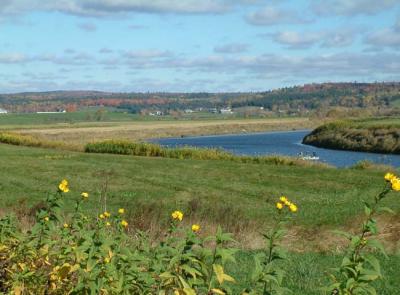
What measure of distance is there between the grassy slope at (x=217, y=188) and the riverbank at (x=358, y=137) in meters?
48.4

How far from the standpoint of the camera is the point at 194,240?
13.4ft

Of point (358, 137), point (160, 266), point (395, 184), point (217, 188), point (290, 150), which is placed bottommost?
point (290, 150)

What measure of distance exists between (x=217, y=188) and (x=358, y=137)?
62.5m

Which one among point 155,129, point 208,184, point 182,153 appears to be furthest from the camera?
point 155,129

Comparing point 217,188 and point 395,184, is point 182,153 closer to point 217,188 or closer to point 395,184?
point 217,188

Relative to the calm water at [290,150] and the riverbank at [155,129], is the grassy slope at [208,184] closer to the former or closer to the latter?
the calm water at [290,150]

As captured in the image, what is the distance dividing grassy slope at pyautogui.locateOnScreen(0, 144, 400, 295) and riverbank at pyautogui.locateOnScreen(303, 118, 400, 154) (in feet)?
159

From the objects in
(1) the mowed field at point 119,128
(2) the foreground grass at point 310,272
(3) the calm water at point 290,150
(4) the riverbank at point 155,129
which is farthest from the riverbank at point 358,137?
(2) the foreground grass at point 310,272

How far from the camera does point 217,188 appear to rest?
2269 cm

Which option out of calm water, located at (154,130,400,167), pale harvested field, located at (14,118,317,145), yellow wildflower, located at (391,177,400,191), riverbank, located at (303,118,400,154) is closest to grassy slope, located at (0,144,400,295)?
yellow wildflower, located at (391,177,400,191)

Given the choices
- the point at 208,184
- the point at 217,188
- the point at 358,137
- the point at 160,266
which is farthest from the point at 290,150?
the point at 160,266

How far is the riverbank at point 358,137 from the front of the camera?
243 ft

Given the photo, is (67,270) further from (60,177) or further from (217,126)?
(217,126)

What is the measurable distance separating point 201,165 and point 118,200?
1016 cm
